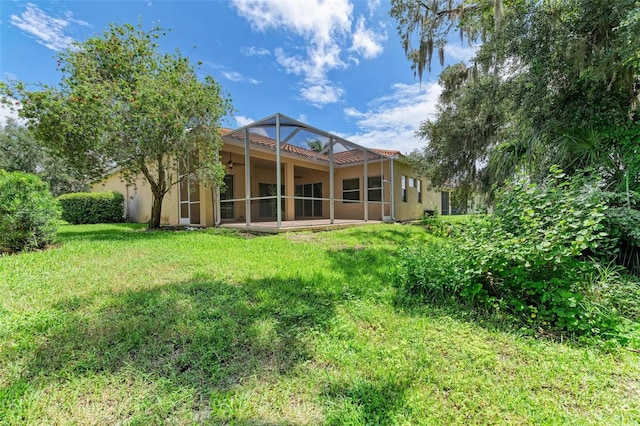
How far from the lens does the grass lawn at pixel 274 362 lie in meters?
1.53

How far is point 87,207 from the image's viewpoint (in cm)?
1308

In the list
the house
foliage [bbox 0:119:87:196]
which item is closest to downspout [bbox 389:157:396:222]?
the house

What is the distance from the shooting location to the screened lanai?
9.10 metres

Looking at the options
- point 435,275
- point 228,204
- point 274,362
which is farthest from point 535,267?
point 228,204

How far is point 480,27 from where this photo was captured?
27.7 feet

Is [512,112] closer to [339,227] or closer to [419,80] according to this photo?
[419,80]

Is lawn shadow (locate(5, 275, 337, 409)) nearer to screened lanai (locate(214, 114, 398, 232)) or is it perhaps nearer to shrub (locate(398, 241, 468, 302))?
shrub (locate(398, 241, 468, 302))

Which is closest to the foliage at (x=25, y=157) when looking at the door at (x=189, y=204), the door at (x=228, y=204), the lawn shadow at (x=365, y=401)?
the door at (x=189, y=204)

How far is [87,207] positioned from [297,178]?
10574 millimetres

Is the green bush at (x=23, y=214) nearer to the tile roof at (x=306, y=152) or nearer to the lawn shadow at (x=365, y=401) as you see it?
the tile roof at (x=306, y=152)

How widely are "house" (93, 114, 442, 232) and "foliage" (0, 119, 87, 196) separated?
7269mm

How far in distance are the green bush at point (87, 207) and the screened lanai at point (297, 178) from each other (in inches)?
265

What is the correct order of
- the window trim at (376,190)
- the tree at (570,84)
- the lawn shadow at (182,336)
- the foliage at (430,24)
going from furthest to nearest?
the window trim at (376,190) < the foliage at (430,24) < the tree at (570,84) < the lawn shadow at (182,336)

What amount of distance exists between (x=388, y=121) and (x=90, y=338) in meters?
16.0
